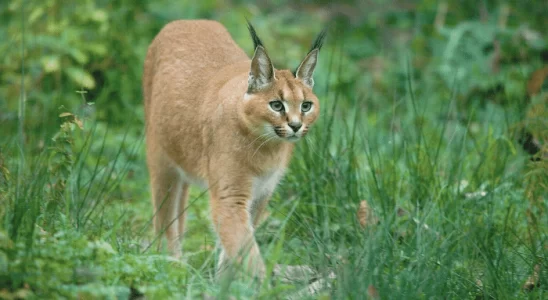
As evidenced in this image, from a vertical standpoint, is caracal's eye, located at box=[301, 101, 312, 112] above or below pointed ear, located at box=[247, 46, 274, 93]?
below

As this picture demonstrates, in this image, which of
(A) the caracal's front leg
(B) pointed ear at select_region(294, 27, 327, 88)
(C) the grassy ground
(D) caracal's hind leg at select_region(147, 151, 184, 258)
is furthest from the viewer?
(D) caracal's hind leg at select_region(147, 151, 184, 258)

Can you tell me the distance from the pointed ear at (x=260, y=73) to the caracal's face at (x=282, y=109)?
3 centimetres

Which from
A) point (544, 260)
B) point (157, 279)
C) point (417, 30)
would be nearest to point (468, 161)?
point (544, 260)

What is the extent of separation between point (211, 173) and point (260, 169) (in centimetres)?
31

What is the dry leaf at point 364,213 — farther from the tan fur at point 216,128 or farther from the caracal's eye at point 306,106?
the caracal's eye at point 306,106

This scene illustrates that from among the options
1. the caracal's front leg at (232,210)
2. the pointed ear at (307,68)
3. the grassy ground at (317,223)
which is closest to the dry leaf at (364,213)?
the grassy ground at (317,223)

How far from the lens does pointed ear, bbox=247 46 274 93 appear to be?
15.0 feet

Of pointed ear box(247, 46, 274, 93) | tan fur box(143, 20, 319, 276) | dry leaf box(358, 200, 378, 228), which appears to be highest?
pointed ear box(247, 46, 274, 93)

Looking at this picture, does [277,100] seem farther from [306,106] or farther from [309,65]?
[309,65]

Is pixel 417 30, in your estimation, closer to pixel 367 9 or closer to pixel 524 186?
pixel 367 9

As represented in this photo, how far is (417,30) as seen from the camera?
9.91 m

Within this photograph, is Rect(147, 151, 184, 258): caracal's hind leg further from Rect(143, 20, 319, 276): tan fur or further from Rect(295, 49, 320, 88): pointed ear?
Rect(295, 49, 320, 88): pointed ear

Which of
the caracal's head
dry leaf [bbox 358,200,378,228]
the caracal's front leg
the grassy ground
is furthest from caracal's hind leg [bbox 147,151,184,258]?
dry leaf [bbox 358,200,378,228]

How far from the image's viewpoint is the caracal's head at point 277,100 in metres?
4.57
